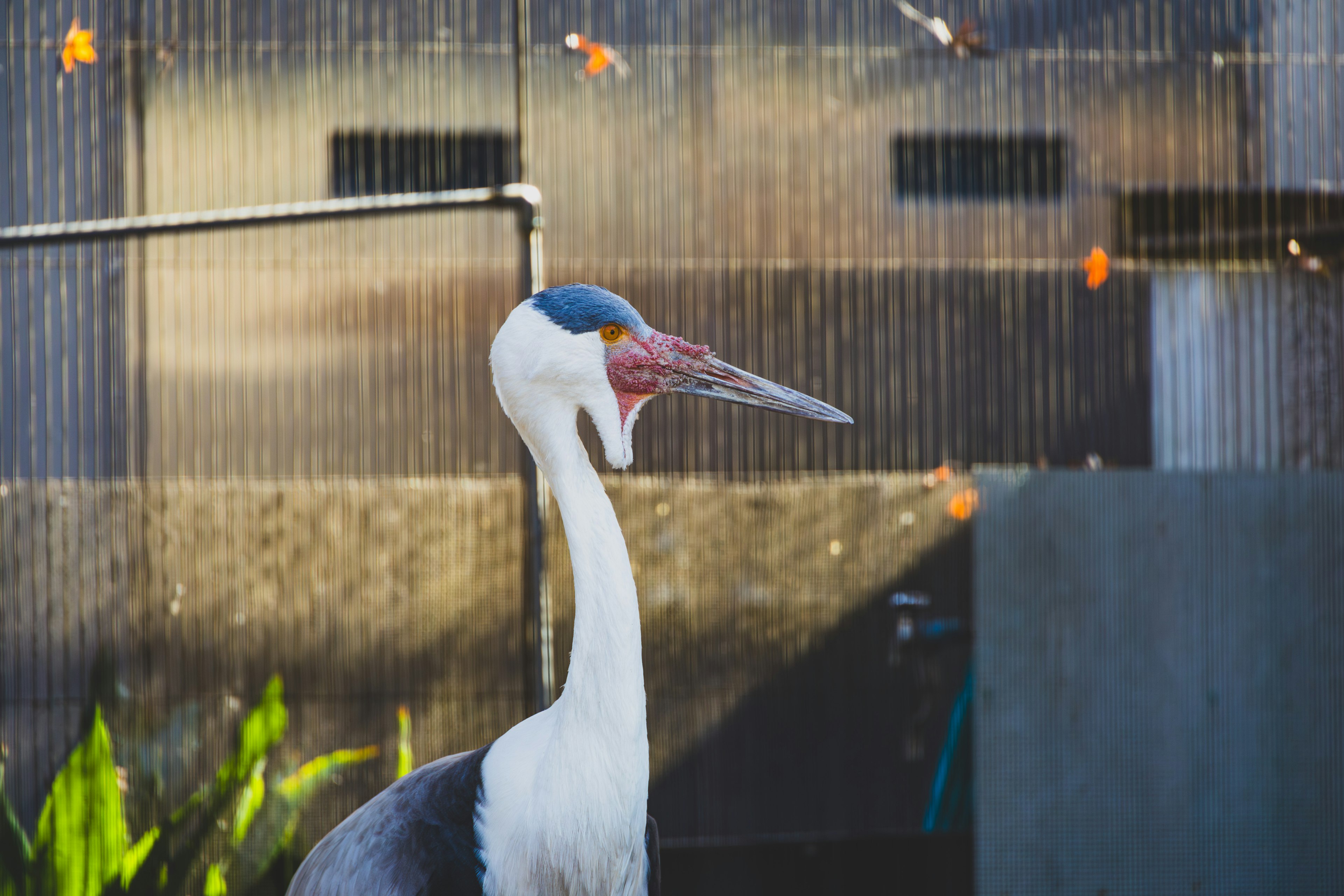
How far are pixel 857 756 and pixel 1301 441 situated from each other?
1474mm

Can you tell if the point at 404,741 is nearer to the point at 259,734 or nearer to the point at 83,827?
the point at 259,734

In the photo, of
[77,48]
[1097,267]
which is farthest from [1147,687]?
[77,48]

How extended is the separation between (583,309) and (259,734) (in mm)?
1795

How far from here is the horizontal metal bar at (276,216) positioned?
5.94ft

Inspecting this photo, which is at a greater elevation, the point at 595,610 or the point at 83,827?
the point at 595,610

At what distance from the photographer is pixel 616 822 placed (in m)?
1.10

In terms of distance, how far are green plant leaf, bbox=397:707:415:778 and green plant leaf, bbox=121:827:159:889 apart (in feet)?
1.94

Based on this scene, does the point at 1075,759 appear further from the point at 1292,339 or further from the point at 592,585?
the point at 592,585

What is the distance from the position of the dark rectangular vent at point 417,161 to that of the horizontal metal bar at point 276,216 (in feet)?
1.54

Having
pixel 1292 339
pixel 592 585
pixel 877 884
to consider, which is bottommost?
pixel 877 884

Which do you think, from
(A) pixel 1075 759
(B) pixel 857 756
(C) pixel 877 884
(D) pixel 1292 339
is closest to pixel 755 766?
(B) pixel 857 756

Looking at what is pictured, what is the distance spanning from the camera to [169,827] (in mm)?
2338

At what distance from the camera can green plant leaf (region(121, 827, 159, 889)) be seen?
7.52ft

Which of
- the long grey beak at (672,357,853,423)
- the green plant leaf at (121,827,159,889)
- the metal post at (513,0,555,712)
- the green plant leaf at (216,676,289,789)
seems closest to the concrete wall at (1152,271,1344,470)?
the metal post at (513,0,555,712)
